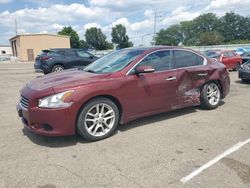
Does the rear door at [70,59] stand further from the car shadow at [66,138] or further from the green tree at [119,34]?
the green tree at [119,34]

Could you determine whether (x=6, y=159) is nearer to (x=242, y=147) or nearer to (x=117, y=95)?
(x=117, y=95)

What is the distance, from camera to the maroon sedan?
3955 millimetres

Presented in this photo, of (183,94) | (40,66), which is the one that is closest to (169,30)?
(40,66)

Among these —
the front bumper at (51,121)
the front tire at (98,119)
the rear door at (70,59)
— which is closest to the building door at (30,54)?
the rear door at (70,59)

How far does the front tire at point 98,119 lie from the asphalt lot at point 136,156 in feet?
0.48

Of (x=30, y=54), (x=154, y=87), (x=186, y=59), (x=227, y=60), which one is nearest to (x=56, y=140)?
(x=154, y=87)

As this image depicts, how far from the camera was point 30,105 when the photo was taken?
3.98 meters

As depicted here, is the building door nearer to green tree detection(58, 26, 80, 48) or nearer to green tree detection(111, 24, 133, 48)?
green tree detection(58, 26, 80, 48)

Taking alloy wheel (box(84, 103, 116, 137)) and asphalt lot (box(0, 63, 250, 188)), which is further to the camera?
alloy wheel (box(84, 103, 116, 137))

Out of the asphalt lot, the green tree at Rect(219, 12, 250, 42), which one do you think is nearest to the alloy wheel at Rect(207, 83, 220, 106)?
the asphalt lot

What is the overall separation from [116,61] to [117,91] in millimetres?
891

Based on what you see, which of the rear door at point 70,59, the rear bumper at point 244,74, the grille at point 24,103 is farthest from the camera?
the rear door at point 70,59

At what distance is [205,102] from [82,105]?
314 cm

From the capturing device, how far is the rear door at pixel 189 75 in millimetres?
5383
